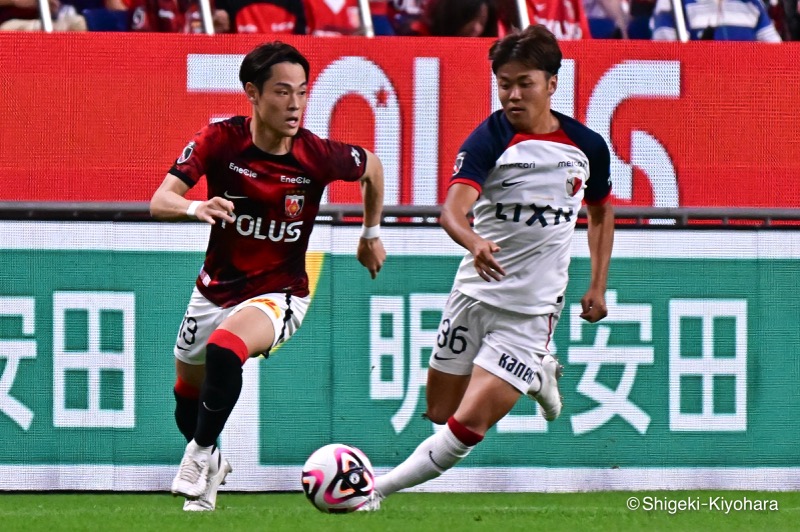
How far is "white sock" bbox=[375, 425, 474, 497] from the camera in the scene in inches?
223

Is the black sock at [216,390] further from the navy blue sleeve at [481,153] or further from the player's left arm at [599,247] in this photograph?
the player's left arm at [599,247]

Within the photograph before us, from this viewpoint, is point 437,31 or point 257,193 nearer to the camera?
point 257,193

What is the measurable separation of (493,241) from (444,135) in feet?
6.53

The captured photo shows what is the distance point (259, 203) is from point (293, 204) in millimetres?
152

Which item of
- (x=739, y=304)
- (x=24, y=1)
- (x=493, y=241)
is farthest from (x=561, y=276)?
(x=24, y=1)

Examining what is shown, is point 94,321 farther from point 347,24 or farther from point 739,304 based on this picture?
point 739,304

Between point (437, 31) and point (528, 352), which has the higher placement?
point (437, 31)

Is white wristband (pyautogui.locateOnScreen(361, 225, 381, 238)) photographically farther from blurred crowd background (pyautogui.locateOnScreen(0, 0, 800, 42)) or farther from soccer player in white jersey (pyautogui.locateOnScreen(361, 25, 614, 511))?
blurred crowd background (pyautogui.locateOnScreen(0, 0, 800, 42))

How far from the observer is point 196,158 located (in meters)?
5.98

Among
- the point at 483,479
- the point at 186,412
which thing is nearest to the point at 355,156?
the point at 186,412

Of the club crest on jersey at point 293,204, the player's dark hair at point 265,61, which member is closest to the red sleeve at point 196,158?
the player's dark hair at point 265,61

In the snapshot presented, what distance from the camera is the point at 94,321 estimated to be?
7277 mm

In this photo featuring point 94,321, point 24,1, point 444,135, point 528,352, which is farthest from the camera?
point 24,1

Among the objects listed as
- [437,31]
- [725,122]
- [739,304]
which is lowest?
[739,304]
